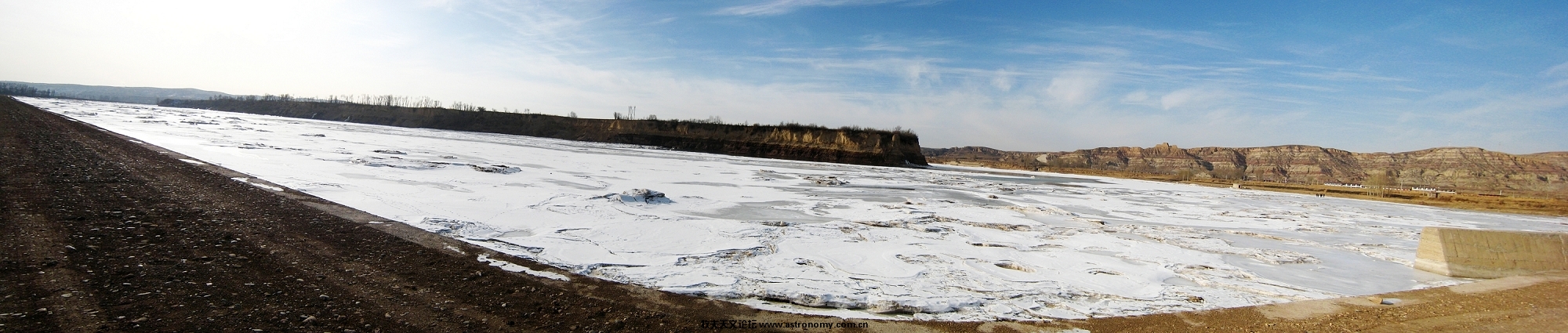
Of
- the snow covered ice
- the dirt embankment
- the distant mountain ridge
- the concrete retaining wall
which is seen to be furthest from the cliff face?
the dirt embankment

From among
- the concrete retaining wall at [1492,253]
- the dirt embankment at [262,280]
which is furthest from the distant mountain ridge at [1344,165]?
the dirt embankment at [262,280]

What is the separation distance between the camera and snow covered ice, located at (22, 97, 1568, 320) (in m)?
5.56

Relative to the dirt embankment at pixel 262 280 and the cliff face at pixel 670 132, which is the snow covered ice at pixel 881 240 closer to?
the dirt embankment at pixel 262 280

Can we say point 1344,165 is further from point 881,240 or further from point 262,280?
point 262,280

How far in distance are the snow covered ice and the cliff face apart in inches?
1186

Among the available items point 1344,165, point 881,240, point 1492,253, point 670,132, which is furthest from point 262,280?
point 1344,165

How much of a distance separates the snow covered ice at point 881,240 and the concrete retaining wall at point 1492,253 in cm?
39

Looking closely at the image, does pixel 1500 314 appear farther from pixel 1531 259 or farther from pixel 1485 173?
pixel 1485 173

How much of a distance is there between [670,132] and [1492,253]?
56.8 metres

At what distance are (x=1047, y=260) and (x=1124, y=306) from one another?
2.09 meters

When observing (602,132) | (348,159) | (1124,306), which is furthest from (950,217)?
(602,132)

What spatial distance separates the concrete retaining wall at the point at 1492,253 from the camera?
7.74m

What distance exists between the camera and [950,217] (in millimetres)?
11375

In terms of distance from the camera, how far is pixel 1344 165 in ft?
275
